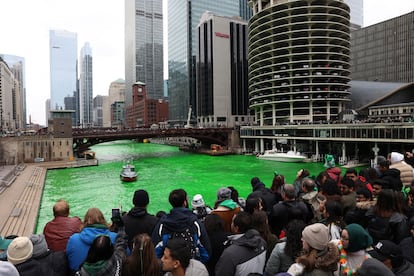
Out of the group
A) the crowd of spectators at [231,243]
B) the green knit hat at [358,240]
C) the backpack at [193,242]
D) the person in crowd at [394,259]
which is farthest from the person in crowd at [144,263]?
the person in crowd at [394,259]

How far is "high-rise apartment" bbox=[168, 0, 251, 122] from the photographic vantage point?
14688 cm

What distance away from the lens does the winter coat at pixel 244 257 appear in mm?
4031

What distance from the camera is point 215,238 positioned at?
499 cm

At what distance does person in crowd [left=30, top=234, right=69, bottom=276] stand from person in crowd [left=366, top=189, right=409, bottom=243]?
5.36 m

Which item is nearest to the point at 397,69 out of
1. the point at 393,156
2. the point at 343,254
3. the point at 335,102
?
the point at 335,102

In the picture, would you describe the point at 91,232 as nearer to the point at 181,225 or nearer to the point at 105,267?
the point at 105,267

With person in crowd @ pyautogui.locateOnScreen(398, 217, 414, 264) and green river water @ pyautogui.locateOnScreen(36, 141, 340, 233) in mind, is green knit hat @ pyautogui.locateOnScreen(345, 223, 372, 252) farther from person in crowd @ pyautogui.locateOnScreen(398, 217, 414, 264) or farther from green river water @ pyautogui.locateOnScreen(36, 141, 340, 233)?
green river water @ pyautogui.locateOnScreen(36, 141, 340, 233)

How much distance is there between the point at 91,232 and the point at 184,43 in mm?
159665

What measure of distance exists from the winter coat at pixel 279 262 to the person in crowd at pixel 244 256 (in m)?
0.12

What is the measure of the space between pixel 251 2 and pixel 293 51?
2432 centimetres

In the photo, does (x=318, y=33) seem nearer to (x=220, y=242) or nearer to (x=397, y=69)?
(x=397, y=69)

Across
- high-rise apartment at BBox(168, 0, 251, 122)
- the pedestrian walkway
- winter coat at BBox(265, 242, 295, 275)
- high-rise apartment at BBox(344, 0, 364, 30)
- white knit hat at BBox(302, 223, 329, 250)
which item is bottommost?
the pedestrian walkway

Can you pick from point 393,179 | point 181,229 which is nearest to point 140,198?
point 181,229

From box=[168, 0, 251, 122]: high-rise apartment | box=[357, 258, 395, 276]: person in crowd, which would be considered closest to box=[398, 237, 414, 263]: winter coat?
box=[357, 258, 395, 276]: person in crowd
